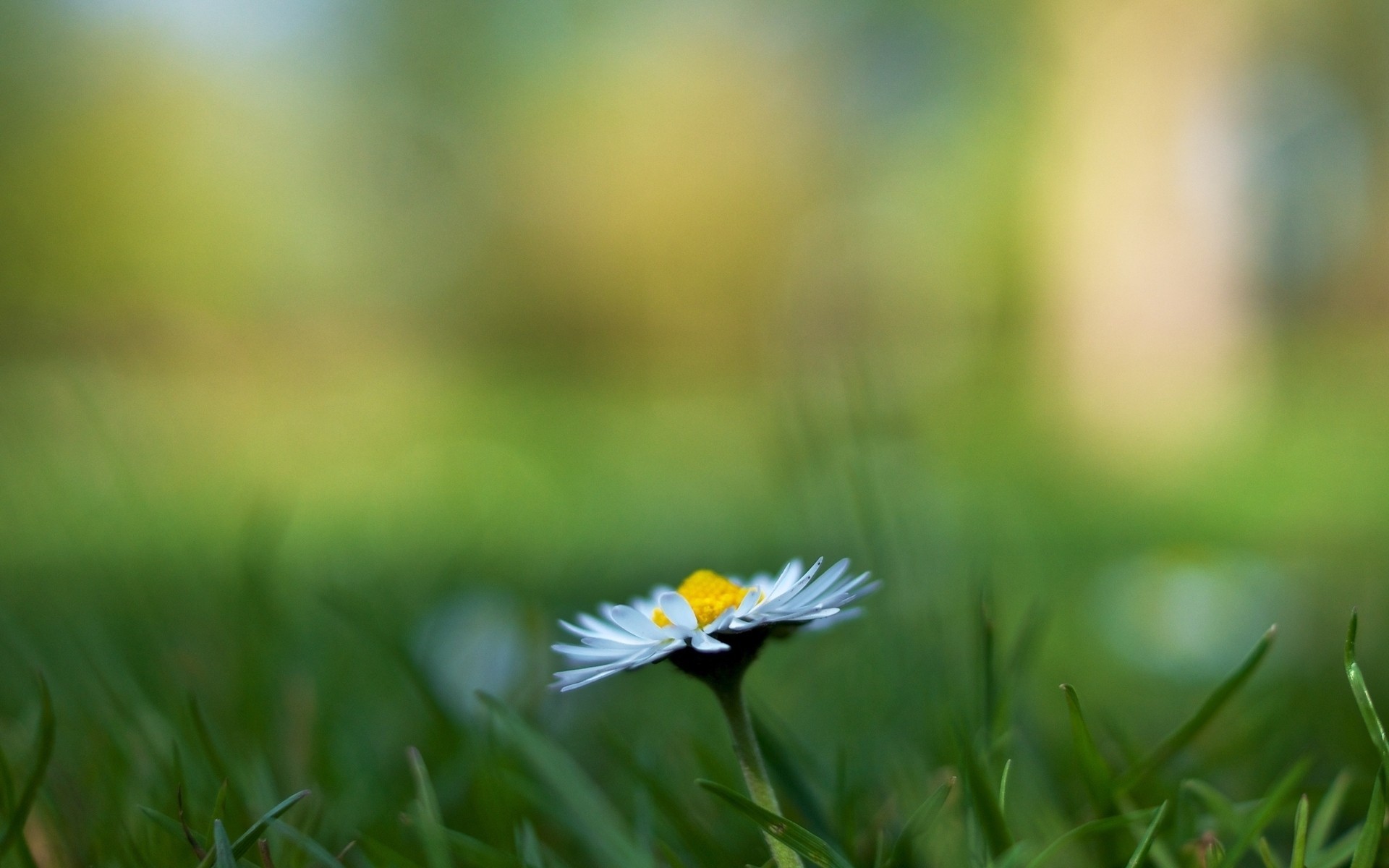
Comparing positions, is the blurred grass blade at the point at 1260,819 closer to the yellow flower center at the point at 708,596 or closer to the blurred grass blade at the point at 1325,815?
the blurred grass blade at the point at 1325,815

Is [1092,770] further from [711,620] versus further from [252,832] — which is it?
[252,832]

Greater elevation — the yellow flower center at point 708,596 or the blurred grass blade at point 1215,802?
the yellow flower center at point 708,596

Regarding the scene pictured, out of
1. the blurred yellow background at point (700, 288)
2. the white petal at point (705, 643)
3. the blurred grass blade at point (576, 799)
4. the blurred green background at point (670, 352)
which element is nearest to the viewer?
the white petal at point (705, 643)

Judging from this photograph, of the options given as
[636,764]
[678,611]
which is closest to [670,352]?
[636,764]

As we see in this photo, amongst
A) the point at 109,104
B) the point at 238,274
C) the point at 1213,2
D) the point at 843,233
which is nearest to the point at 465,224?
the point at 238,274

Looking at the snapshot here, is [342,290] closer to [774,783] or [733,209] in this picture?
[733,209]

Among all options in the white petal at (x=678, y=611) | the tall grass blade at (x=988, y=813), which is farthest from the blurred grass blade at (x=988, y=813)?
the white petal at (x=678, y=611)
